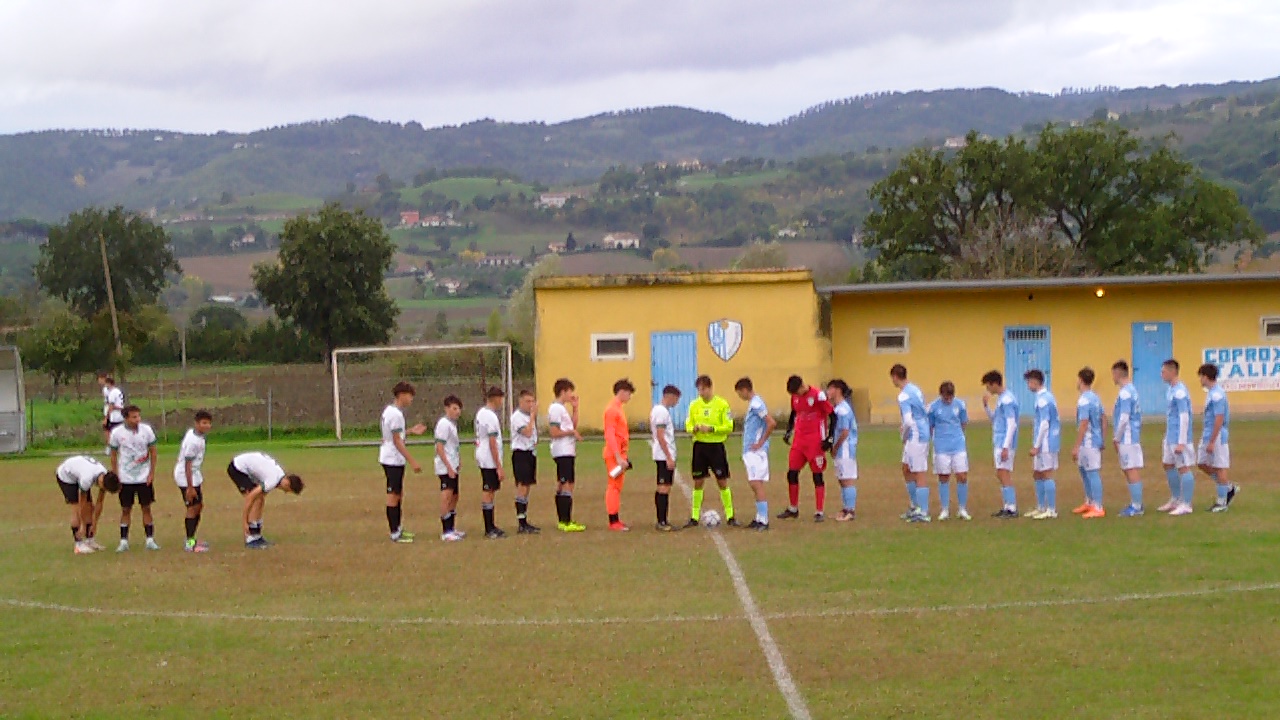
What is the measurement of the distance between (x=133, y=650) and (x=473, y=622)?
8.56 feet

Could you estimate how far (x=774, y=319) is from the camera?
1394 inches

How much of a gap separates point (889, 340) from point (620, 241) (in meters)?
127

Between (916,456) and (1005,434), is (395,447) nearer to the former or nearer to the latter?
(916,456)

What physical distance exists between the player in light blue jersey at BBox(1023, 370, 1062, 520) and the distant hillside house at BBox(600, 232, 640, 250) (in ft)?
435

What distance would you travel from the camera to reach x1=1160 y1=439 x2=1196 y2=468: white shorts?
56.9 ft

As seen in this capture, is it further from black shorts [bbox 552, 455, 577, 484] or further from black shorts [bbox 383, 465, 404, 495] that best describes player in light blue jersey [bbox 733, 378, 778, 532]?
black shorts [bbox 383, 465, 404, 495]

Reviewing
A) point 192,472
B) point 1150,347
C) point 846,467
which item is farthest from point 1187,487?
point 1150,347

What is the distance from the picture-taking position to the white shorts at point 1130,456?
1753 centimetres

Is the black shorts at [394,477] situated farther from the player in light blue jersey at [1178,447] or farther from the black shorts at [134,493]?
the player in light blue jersey at [1178,447]

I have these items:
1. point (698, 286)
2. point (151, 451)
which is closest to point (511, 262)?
point (698, 286)

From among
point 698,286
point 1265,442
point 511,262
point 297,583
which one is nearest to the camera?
point 297,583

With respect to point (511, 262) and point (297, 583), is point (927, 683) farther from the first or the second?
point (511, 262)

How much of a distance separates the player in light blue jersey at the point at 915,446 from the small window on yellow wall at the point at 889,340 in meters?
18.6

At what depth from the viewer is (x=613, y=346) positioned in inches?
1394
